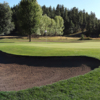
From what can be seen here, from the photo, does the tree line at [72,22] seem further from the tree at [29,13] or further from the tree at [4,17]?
the tree at [29,13]

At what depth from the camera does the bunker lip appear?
7547mm

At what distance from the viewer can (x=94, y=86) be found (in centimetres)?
575

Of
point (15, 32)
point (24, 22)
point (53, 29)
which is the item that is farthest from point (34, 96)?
point (15, 32)

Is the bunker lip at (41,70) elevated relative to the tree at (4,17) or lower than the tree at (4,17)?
lower

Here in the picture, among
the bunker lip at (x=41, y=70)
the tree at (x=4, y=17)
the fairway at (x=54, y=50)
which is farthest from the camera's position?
the tree at (x=4, y=17)

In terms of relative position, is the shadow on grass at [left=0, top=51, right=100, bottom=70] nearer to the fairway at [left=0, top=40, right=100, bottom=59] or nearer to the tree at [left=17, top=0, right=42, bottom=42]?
the fairway at [left=0, top=40, right=100, bottom=59]

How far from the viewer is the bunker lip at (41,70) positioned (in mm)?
7547

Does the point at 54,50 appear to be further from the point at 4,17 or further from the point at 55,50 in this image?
the point at 4,17

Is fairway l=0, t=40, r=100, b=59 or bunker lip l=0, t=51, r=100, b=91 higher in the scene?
fairway l=0, t=40, r=100, b=59

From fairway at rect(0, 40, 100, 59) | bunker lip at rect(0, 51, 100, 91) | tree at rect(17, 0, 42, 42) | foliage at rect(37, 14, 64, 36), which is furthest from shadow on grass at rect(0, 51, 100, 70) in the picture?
foliage at rect(37, 14, 64, 36)

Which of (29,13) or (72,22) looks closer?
(29,13)

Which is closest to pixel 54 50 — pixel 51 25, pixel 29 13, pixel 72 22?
pixel 29 13

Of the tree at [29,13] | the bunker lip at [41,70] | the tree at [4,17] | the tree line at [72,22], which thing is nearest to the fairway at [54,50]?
the bunker lip at [41,70]

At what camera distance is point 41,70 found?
384 inches
